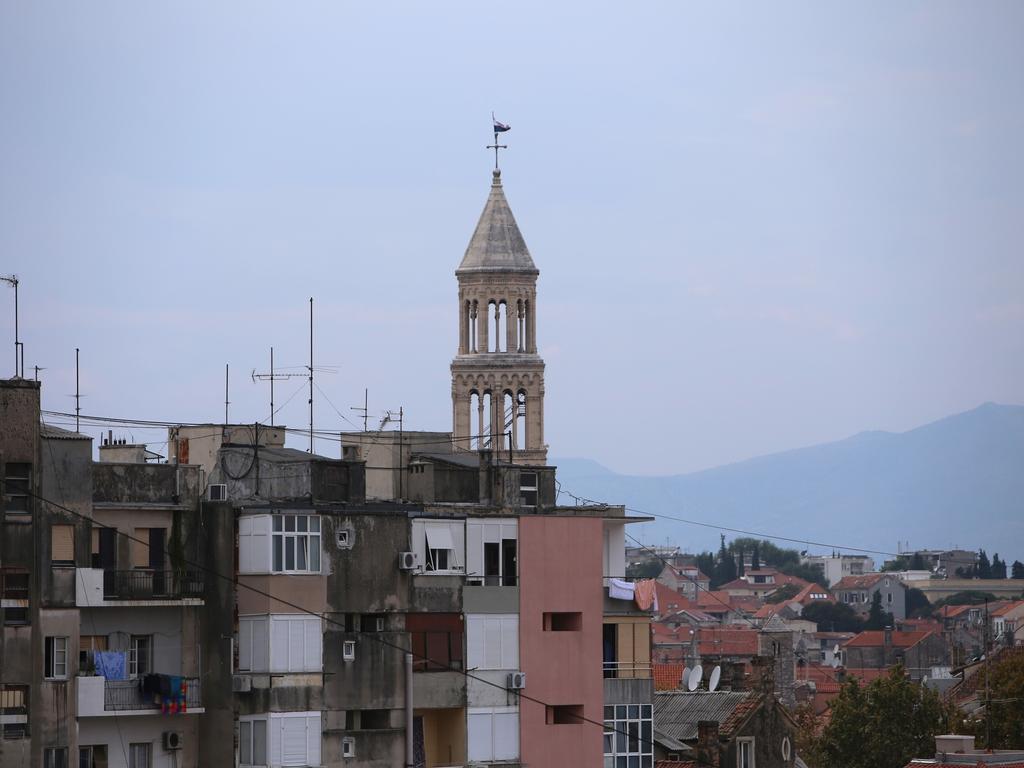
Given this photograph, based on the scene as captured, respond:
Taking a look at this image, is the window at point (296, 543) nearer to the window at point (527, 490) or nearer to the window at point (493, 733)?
the window at point (493, 733)

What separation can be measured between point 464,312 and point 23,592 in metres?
91.0

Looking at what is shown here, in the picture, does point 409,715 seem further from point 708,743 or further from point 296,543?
point 708,743

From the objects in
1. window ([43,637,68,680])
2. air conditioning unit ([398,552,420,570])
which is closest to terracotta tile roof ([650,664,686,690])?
air conditioning unit ([398,552,420,570])

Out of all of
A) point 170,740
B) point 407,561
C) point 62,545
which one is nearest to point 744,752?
point 407,561

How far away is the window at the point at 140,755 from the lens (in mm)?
42875

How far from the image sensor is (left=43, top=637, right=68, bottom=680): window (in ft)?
134

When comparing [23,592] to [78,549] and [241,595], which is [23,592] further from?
[241,595]

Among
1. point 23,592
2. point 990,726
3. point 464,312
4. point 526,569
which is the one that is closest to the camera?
point 23,592

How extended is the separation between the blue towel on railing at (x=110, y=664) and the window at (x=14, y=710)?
2059mm

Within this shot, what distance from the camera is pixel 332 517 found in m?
44.9

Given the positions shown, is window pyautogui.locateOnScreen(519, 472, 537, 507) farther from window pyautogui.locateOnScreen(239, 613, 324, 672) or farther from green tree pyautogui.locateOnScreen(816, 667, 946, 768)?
green tree pyautogui.locateOnScreen(816, 667, 946, 768)

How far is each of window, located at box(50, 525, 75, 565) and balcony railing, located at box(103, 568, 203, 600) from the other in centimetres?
119

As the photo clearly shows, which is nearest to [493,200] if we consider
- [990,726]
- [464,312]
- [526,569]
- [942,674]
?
[464,312]

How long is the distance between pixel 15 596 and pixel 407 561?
8.02 meters
